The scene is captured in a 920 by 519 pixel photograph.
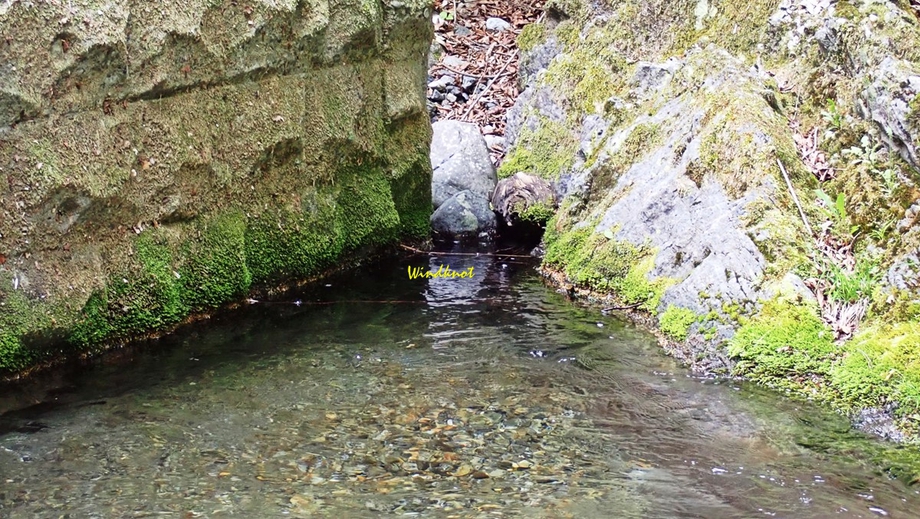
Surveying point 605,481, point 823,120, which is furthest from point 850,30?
point 605,481

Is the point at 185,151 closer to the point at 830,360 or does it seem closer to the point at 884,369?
the point at 830,360

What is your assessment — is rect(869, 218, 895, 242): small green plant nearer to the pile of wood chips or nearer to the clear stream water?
the clear stream water

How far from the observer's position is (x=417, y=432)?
4691 mm

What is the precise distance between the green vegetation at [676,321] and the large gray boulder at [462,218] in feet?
10.7

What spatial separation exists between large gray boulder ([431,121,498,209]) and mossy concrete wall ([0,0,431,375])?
103 cm

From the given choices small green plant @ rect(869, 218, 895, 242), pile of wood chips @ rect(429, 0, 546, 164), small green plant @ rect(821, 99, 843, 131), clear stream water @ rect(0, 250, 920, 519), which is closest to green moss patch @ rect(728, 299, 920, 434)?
clear stream water @ rect(0, 250, 920, 519)

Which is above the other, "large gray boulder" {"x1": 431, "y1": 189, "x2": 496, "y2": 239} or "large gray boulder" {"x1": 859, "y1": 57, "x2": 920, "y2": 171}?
"large gray boulder" {"x1": 859, "y1": 57, "x2": 920, "y2": 171}

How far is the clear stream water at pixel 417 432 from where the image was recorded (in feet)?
12.9

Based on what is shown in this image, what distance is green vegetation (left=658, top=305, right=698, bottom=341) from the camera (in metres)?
5.96

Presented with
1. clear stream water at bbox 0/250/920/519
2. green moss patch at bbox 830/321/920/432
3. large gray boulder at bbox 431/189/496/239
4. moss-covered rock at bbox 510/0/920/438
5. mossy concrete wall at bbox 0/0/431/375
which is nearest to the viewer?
clear stream water at bbox 0/250/920/519

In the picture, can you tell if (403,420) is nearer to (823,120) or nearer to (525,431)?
(525,431)

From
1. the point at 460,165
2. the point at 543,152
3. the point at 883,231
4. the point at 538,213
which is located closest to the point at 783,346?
the point at 883,231

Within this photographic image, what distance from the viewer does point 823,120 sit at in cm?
684

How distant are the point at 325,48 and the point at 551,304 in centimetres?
280
